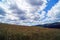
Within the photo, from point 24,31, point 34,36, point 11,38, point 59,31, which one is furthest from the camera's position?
Answer: point 59,31

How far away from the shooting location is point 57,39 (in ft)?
63.2

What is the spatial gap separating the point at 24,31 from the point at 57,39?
438cm

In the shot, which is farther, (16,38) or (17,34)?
(17,34)

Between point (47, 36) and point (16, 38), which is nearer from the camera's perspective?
point (16, 38)

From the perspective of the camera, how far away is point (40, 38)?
19000 millimetres

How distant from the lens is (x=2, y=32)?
1981 cm

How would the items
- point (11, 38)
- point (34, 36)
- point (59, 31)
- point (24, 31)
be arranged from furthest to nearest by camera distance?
1. point (59, 31)
2. point (24, 31)
3. point (34, 36)
4. point (11, 38)

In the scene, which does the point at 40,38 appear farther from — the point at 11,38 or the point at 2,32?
the point at 2,32

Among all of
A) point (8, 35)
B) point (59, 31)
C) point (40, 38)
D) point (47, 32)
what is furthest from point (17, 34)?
point (59, 31)

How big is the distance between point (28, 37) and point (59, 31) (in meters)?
5.72

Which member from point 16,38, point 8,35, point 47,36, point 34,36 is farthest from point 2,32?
point 47,36

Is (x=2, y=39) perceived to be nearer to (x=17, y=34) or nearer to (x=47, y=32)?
(x=17, y=34)

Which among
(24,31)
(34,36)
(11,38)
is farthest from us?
(24,31)

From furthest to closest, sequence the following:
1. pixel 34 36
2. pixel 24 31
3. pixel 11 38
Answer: pixel 24 31, pixel 34 36, pixel 11 38
